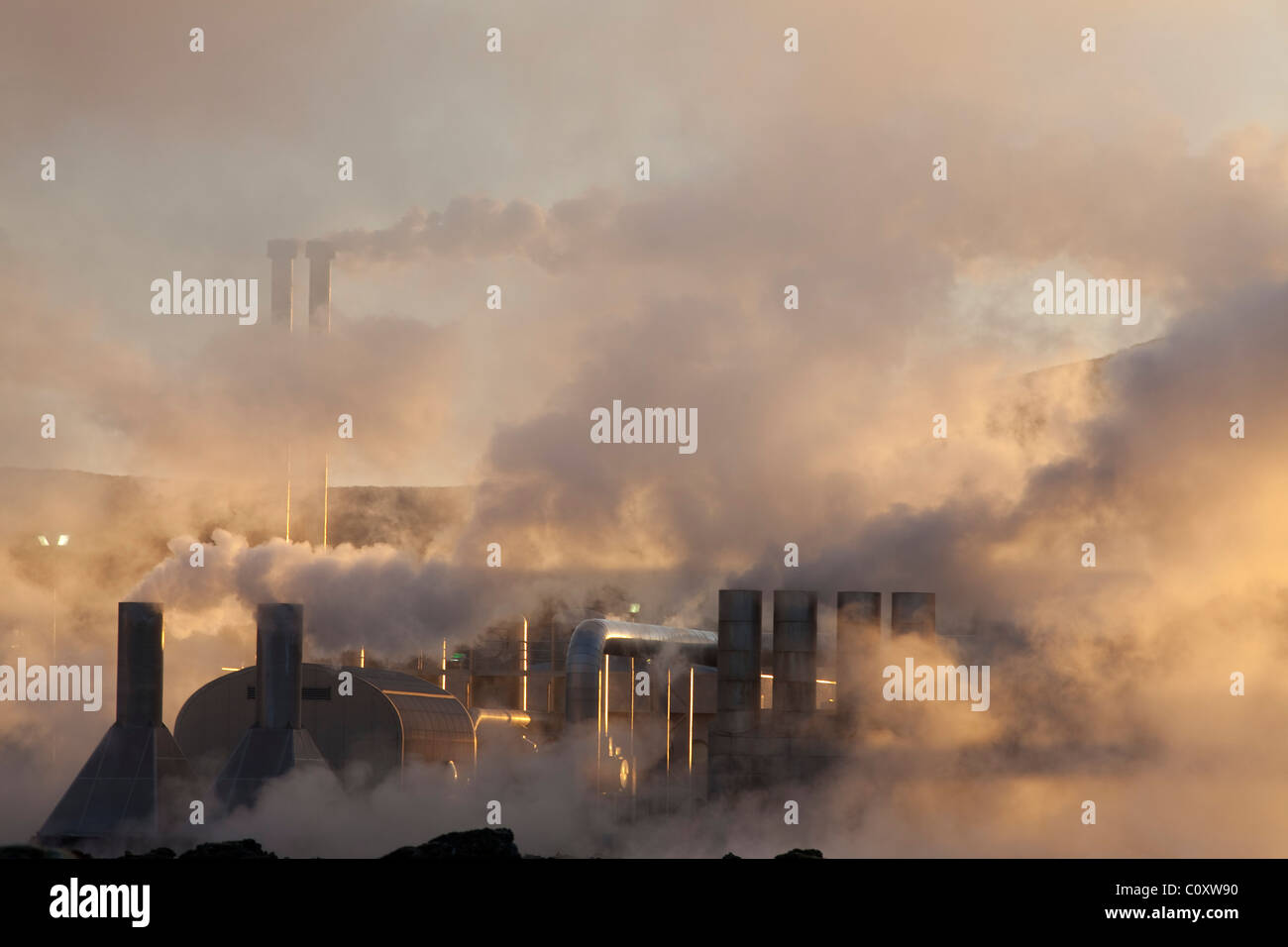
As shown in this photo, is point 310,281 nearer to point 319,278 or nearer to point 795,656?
point 319,278

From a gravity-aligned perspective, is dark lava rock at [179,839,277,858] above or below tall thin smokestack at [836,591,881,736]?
below

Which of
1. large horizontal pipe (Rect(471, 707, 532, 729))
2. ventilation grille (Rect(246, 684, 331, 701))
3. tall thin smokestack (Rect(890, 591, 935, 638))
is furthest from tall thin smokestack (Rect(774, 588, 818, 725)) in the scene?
ventilation grille (Rect(246, 684, 331, 701))

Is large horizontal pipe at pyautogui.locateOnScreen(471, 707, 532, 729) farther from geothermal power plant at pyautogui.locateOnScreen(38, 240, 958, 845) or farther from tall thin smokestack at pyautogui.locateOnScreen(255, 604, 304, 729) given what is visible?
tall thin smokestack at pyautogui.locateOnScreen(255, 604, 304, 729)

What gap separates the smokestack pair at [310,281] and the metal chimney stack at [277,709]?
1533cm

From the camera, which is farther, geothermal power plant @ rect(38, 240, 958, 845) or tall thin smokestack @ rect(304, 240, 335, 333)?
tall thin smokestack @ rect(304, 240, 335, 333)

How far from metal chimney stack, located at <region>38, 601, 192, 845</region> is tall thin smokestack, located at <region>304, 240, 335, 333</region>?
51.8 feet

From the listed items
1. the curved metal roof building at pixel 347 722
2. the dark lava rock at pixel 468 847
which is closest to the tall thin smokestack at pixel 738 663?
the curved metal roof building at pixel 347 722

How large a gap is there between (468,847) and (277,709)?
1158cm

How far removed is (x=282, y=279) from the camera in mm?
51938

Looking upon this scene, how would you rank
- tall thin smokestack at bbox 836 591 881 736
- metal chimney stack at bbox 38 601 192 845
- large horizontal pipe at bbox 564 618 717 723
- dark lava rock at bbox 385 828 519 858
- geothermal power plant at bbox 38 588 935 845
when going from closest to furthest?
1. dark lava rock at bbox 385 828 519 858
2. metal chimney stack at bbox 38 601 192 845
3. geothermal power plant at bbox 38 588 935 845
4. tall thin smokestack at bbox 836 591 881 736
5. large horizontal pipe at bbox 564 618 717 723

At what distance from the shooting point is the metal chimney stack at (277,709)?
3869cm

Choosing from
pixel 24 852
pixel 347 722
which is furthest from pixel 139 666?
pixel 24 852

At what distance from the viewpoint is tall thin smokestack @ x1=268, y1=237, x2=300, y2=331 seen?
2040 inches
